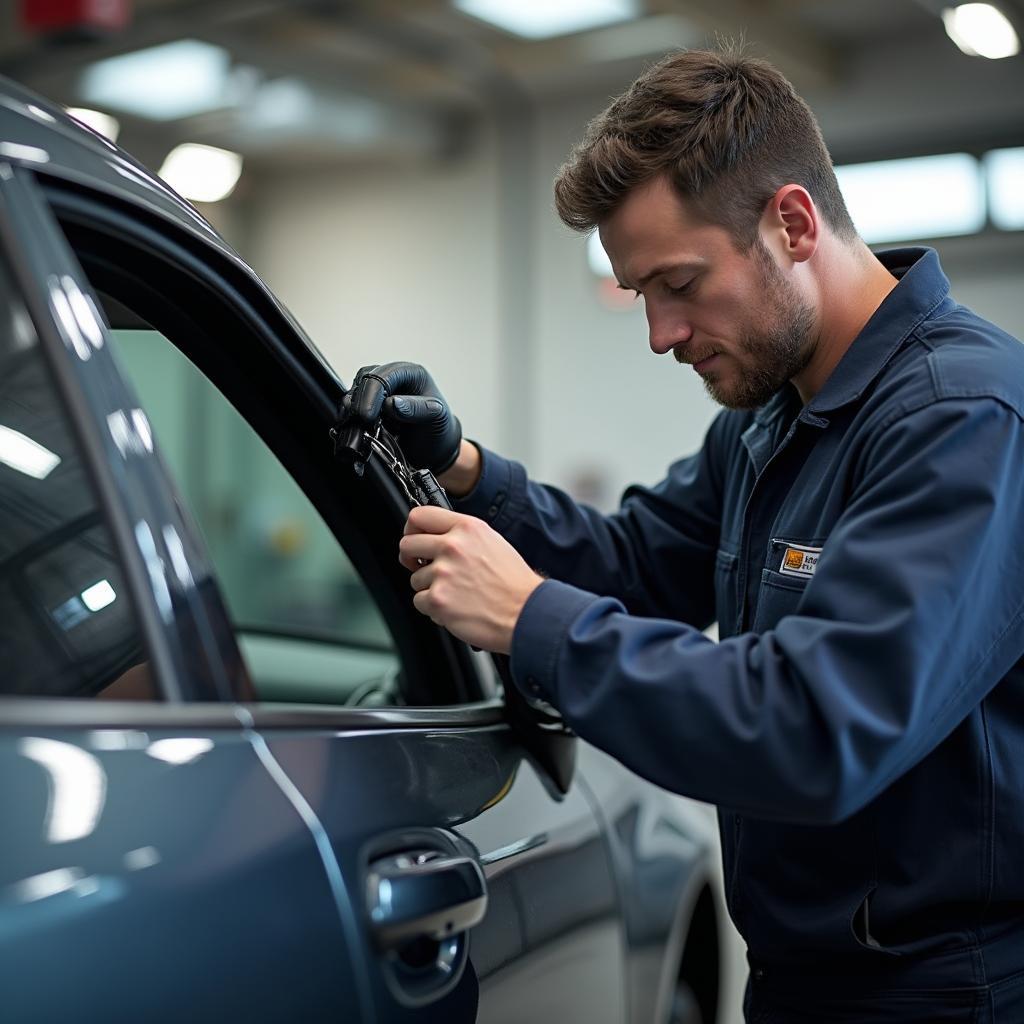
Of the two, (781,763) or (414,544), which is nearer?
(781,763)

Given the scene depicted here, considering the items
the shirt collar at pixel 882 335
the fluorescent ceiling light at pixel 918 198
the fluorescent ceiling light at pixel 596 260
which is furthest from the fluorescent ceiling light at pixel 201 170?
the shirt collar at pixel 882 335

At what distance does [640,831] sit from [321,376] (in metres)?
1.02

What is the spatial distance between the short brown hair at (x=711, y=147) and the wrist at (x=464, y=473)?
1.30 ft

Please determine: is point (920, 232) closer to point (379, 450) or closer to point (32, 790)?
point (379, 450)

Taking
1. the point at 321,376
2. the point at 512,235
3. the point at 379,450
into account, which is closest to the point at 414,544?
the point at 379,450

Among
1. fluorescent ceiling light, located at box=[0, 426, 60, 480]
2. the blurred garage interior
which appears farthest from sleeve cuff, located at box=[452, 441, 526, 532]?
the blurred garage interior

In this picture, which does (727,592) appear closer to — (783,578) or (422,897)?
(783,578)

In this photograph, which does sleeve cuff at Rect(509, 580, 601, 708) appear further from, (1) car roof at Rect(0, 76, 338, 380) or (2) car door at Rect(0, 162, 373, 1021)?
(1) car roof at Rect(0, 76, 338, 380)

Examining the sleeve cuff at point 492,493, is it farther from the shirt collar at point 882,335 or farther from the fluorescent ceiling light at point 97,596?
the fluorescent ceiling light at point 97,596

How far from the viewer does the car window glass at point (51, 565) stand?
99cm

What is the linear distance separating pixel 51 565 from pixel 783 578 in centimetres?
76

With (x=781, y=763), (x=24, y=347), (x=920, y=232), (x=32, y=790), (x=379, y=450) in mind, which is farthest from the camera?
(x=920, y=232)

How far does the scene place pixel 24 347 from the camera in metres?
0.98

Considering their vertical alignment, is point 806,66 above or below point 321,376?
above
